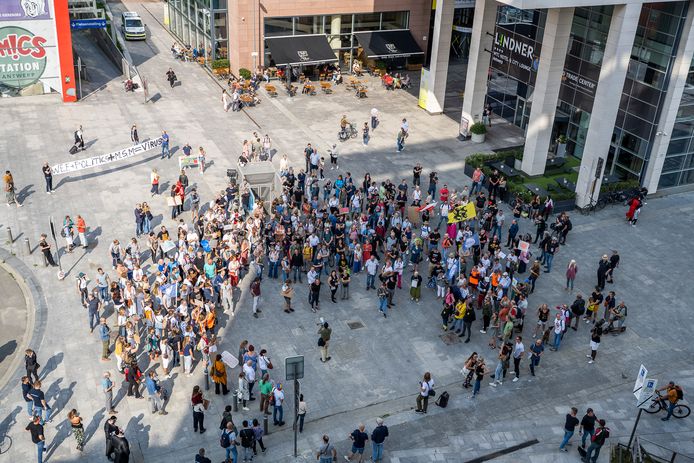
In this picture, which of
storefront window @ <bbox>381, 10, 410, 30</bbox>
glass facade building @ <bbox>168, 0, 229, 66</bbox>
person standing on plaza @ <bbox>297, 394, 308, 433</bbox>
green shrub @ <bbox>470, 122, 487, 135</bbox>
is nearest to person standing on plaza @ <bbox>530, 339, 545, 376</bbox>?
person standing on plaza @ <bbox>297, 394, 308, 433</bbox>

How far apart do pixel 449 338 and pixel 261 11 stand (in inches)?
1213

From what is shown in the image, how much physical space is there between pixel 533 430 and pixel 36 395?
14.1m

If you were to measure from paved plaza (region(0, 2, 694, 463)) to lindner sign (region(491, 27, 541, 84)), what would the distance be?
19.4ft

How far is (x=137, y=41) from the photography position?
59125mm

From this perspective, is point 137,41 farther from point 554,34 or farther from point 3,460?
point 3,460

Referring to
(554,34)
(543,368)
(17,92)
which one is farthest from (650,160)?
(17,92)

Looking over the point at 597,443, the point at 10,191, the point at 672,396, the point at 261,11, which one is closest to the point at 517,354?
the point at 597,443

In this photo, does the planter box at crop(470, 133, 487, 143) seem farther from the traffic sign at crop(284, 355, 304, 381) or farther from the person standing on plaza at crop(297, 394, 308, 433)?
the traffic sign at crop(284, 355, 304, 381)

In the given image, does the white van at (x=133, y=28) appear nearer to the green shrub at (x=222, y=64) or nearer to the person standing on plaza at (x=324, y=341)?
the green shrub at (x=222, y=64)

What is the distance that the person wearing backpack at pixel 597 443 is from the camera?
19.9 metres

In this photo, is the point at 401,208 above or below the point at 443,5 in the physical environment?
below

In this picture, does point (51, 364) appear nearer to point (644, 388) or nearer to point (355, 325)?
point (355, 325)

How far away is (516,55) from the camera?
42188 mm

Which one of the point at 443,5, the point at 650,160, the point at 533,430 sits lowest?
the point at 533,430
